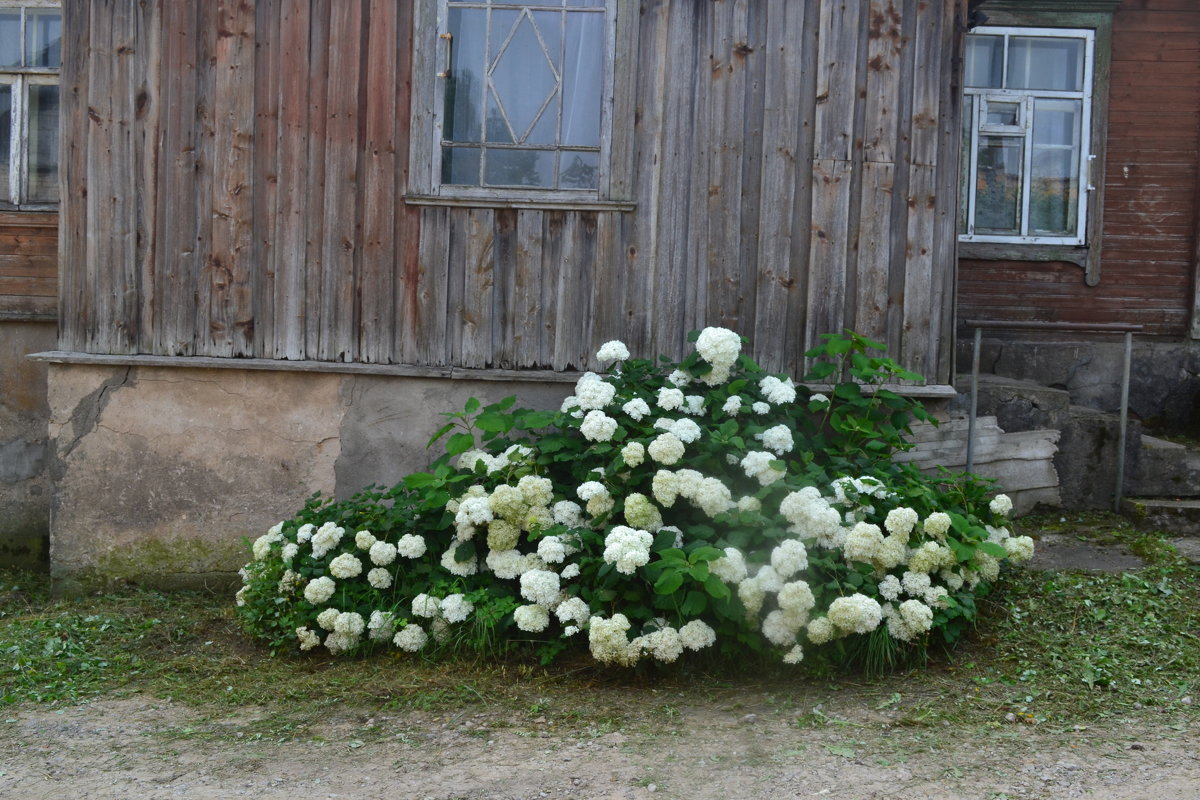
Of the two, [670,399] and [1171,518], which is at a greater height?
[670,399]

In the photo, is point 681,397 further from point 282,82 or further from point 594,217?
point 282,82

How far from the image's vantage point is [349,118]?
590 cm

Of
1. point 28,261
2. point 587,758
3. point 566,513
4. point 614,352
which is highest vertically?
point 28,261

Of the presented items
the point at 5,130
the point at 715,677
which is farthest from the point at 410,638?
the point at 5,130

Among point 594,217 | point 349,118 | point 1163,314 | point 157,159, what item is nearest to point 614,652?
point 594,217

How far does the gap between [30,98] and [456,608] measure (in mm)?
5007

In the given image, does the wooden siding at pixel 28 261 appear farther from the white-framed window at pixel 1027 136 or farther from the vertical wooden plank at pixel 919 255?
the white-framed window at pixel 1027 136

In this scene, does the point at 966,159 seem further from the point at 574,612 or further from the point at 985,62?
the point at 574,612

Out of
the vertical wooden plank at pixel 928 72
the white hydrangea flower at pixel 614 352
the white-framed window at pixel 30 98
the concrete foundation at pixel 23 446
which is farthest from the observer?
the white-framed window at pixel 30 98

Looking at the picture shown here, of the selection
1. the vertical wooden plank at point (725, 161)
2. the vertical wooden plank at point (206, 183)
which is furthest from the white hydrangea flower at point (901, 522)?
Answer: the vertical wooden plank at point (206, 183)

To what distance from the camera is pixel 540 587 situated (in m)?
4.52

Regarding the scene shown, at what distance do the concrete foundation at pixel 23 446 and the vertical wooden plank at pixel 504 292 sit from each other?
3184 mm

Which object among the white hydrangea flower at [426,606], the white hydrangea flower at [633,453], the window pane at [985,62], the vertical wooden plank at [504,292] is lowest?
the white hydrangea flower at [426,606]

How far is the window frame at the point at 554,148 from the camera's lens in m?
5.79
